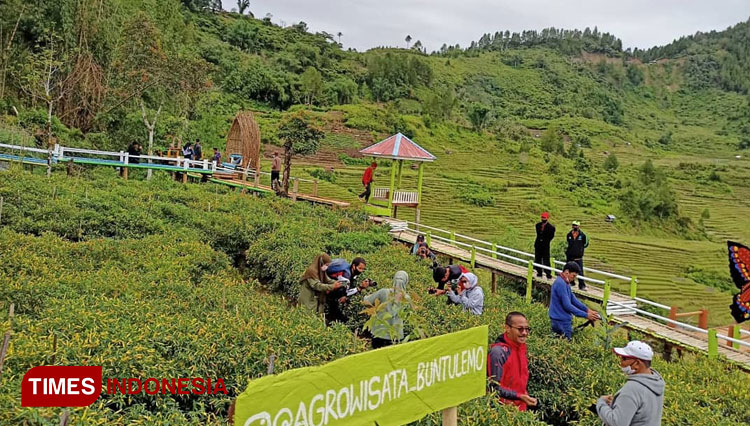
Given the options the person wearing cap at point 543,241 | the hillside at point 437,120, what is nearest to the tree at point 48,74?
the hillside at point 437,120

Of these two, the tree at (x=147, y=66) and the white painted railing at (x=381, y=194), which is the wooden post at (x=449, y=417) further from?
the tree at (x=147, y=66)

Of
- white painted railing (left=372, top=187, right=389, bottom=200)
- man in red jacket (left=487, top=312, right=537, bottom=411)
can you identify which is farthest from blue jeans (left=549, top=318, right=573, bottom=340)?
white painted railing (left=372, top=187, right=389, bottom=200)

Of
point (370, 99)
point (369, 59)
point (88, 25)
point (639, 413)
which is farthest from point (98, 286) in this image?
point (369, 59)

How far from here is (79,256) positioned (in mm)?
7234

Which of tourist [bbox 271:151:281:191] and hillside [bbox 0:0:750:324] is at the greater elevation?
hillside [bbox 0:0:750:324]

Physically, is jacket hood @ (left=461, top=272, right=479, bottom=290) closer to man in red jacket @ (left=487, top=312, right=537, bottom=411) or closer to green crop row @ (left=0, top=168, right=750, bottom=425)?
green crop row @ (left=0, top=168, right=750, bottom=425)

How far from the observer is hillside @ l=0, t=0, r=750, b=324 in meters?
19.0

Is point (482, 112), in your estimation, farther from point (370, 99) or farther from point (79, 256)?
point (79, 256)

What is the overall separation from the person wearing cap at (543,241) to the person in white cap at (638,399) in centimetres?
691

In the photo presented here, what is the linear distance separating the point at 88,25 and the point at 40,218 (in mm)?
13748

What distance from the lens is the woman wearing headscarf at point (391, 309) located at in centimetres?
421

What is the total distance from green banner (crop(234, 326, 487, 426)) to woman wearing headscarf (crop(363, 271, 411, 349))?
1577 mm

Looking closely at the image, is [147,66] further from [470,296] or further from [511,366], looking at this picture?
[511,366]

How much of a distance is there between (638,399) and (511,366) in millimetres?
1020
